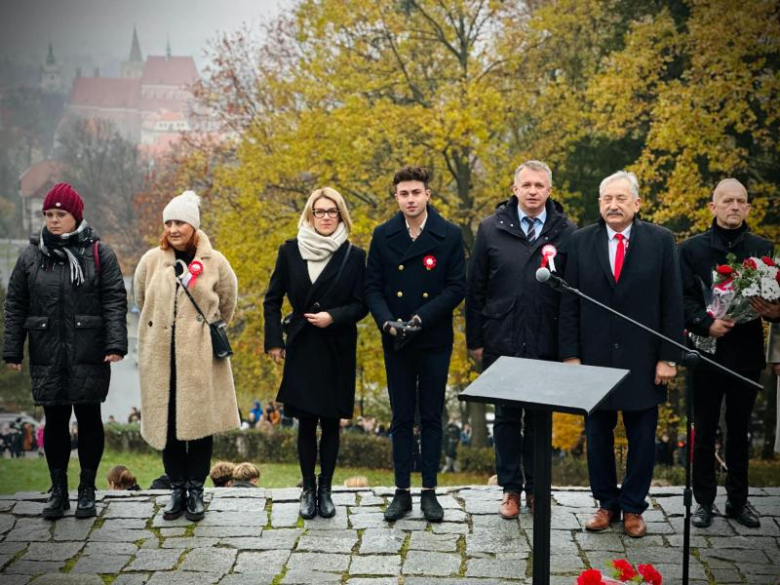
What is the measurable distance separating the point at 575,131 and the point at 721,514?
1176cm

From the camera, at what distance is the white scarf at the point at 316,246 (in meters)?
5.84

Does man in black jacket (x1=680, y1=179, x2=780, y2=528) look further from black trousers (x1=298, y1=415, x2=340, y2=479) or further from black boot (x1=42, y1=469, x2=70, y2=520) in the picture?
black boot (x1=42, y1=469, x2=70, y2=520)

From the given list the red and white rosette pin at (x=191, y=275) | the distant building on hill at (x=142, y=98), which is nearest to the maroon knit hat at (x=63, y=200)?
the red and white rosette pin at (x=191, y=275)

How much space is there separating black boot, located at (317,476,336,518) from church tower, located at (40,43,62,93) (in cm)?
2874

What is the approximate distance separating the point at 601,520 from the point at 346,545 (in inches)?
61.0

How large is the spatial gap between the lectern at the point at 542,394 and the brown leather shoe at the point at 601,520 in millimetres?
1783

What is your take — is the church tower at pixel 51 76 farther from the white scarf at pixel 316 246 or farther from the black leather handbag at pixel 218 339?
the white scarf at pixel 316 246

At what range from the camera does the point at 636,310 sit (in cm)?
546

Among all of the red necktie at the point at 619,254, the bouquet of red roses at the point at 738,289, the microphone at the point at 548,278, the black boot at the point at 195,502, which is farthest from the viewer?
the black boot at the point at 195,502

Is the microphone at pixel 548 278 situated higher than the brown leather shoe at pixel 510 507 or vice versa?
the microphone at pixel 548 278

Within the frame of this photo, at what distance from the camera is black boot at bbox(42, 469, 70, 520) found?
5.90m

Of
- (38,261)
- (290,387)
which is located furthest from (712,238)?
(38,261)

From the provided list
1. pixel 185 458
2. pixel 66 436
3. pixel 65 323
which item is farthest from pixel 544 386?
pixel 66 436

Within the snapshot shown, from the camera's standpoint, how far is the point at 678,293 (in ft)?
18.0
